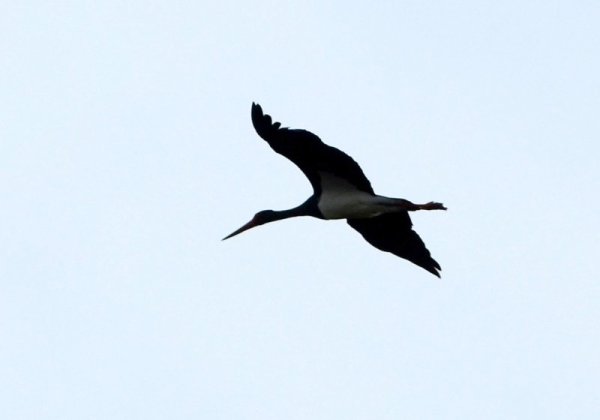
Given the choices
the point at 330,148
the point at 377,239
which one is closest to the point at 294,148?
the point at 330,148

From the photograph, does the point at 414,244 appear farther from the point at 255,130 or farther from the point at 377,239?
the point at 255,130

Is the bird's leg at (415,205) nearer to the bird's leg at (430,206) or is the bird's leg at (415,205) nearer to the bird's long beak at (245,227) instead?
the bird's leg at (430,206)

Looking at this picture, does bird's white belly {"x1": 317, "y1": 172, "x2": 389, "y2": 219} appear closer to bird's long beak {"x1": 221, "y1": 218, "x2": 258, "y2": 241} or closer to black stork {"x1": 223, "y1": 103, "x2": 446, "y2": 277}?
black stork {"x1": 223, "y1": 103, "x2": 446, "y2": 277}

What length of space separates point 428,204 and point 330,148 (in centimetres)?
192

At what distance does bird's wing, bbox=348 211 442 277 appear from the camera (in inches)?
1245

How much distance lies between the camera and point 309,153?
98.8 feet

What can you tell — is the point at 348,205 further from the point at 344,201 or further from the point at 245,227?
the point at 245,227

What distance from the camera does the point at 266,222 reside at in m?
32.7

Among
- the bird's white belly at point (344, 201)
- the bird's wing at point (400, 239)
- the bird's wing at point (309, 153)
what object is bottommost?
the bird's wing at point (400, 239)

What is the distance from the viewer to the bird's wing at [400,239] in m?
31.6

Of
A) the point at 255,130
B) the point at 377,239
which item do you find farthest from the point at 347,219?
the point at 255,130

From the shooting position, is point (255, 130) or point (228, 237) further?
point (228, 237)

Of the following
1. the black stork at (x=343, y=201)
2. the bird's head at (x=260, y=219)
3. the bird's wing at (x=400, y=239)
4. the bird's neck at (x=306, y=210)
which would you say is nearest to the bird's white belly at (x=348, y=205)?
the black stork at (x=343, y=201)

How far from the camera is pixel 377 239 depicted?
3188cm
